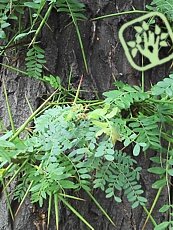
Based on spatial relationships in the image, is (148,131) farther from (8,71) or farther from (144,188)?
(8,71)

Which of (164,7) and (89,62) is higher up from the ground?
(164,7)

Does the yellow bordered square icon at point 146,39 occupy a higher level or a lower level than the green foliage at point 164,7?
lower

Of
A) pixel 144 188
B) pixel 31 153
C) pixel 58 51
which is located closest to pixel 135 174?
pixel 144 188

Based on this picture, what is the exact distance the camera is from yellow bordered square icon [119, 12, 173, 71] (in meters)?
0.97

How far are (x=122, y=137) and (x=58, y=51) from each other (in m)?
0.27

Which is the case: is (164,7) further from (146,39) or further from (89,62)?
(89,62)

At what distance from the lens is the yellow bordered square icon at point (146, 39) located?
0.97 m

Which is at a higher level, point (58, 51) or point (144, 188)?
point (58, 51)

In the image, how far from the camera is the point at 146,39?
97cm

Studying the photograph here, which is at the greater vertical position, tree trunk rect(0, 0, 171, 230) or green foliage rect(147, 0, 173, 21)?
green foliage rect(147, 0, 173, 21)

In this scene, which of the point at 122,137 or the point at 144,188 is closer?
the point at 122,137

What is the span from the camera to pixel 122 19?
0.99 metres

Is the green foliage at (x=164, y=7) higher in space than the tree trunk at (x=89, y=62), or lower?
higher

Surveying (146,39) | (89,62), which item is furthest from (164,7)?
(89,62)
